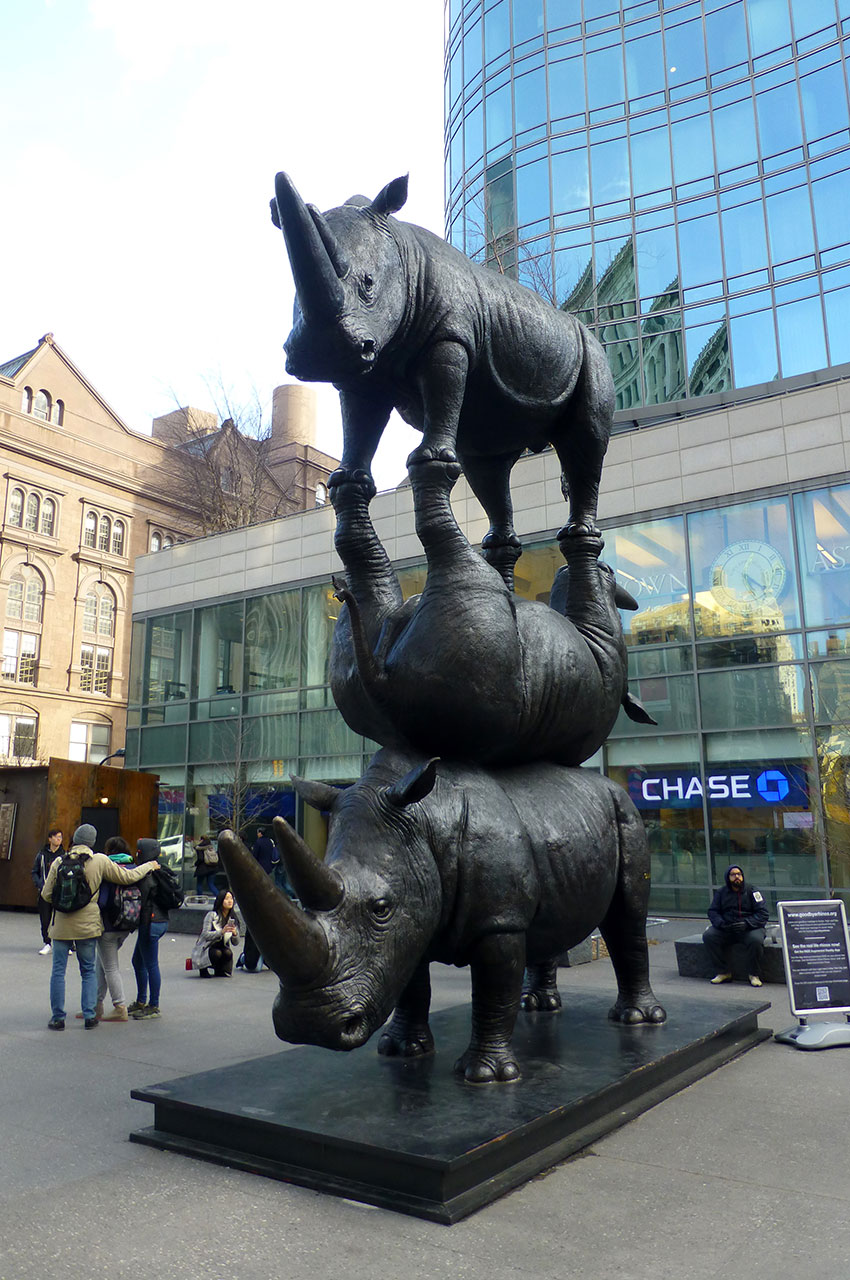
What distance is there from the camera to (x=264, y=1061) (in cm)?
500

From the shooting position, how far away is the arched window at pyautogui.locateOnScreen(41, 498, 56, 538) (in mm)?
47281

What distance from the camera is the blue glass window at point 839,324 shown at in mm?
24281

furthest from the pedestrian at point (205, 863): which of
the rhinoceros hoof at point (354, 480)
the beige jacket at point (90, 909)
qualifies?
the rhinoceros hoof at point (354, 480)

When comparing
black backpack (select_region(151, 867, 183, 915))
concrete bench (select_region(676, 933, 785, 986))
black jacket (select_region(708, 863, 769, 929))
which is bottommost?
Result: concrete bench (select_region(676, 933, 785, 986))

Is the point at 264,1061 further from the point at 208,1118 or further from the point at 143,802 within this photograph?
the point at 143,802

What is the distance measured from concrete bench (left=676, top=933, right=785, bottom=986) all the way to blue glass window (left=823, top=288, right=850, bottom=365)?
19.0 meters

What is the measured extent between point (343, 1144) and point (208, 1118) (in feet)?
2.61

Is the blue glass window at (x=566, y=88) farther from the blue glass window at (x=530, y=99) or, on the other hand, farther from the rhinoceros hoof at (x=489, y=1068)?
the rhinoceros hoof at (x=489, y=1068)

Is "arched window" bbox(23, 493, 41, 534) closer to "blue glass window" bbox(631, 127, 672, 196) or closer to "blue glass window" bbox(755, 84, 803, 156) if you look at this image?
"blue glass window" bbox(631, 127, 672, 196)

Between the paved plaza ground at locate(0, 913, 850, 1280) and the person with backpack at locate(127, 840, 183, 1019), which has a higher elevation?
the person with backpack at locate(127, 840, 183, 1019)

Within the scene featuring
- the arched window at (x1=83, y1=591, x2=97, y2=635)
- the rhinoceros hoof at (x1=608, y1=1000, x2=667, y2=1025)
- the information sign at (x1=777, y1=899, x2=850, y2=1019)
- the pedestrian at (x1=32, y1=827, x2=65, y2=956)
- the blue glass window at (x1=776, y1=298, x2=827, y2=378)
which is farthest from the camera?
the arched window at (x1=83, y1=591, x2=97, y2=635)

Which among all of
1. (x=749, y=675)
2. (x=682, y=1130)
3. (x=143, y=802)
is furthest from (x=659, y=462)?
(x=682, y=1130)

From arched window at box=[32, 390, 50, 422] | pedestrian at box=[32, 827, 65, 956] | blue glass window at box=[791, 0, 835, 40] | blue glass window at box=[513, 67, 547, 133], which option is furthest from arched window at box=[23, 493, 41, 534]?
blue glass window at box=[791, 0, 835, 40]

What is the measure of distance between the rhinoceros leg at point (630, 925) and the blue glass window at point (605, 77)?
2869 centimetres
